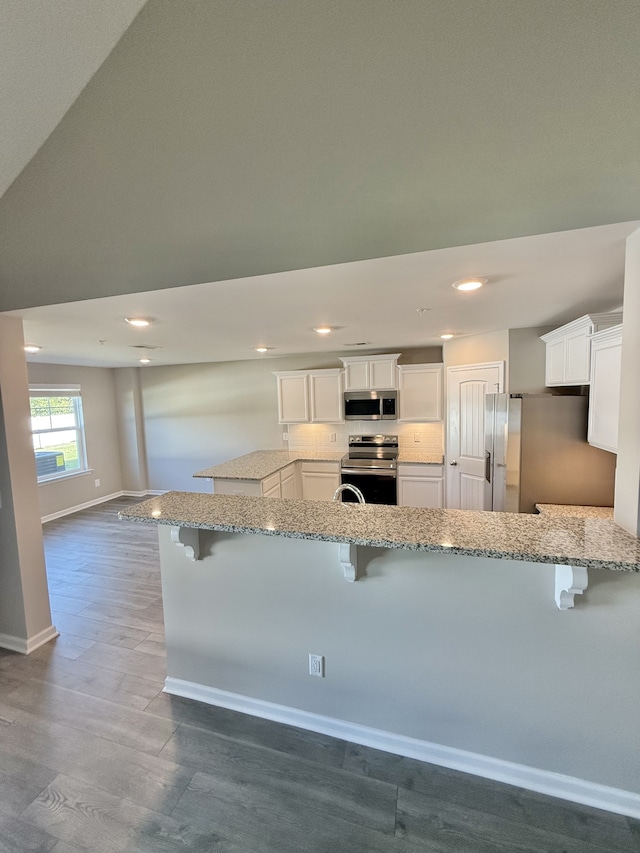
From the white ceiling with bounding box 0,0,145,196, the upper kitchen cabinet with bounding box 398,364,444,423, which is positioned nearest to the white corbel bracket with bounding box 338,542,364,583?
the white ceiling with bounding box 0,0,145,196

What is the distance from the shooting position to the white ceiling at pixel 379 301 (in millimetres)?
1517

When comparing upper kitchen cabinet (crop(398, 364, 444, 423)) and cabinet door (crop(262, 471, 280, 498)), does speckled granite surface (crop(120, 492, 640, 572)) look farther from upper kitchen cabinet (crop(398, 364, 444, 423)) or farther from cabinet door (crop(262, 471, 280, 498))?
upper kitchen cabinet (crop(398, 364, 444, 423))

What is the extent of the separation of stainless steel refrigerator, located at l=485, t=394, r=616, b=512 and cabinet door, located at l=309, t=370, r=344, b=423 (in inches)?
95.7

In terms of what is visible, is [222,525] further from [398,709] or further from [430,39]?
[430,39]

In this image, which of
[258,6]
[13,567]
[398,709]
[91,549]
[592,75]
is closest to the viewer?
[592,75]

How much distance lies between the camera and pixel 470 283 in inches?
72.4

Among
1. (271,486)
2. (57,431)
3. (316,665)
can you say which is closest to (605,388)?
(316,665)

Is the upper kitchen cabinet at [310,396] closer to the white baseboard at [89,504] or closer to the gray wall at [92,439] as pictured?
the white baseboard at [89,504]

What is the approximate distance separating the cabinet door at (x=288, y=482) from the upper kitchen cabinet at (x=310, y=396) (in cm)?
78

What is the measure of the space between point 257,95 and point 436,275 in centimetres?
102

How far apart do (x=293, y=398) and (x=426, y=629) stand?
3.85 metres

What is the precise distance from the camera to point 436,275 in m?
1.73

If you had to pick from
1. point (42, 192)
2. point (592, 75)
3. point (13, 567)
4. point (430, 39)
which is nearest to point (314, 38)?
point (430, 39)

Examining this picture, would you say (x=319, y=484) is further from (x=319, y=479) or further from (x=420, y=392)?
(x=420, y=392)
